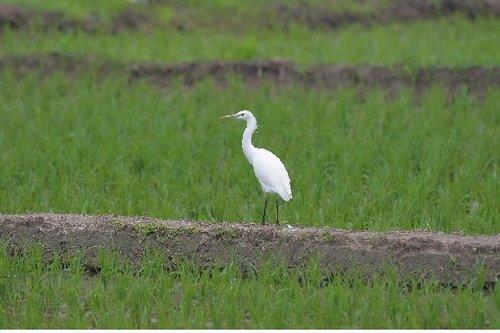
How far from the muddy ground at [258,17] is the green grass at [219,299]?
26.8ft

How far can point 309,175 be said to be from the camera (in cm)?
808

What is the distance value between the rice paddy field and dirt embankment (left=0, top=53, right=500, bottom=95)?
0.08 ft

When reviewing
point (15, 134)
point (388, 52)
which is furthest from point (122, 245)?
point (388, 52)

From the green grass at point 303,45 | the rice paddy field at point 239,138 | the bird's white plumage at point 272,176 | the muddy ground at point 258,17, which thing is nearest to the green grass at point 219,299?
the rice paddy field at point 239,138

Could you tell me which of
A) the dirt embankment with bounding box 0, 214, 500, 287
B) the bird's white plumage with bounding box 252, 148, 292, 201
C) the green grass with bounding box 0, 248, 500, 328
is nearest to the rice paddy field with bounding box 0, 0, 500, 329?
the green grass with bounding box 0, 248, 500, 328

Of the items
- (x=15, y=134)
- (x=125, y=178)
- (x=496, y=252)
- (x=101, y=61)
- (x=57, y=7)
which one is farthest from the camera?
(x=57, y=7)

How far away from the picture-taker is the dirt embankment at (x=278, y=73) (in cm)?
1129

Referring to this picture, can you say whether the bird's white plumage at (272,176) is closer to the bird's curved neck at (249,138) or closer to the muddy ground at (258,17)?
the bird's curved neck at (249,138)

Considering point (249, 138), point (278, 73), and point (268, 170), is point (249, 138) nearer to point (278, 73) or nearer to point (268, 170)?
point (268, 170)

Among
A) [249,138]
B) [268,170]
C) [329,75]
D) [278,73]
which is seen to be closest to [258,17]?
[278,73]

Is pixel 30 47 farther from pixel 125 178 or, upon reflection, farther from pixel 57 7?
pixel 125 178

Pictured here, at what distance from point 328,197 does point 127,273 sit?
6.67 feet

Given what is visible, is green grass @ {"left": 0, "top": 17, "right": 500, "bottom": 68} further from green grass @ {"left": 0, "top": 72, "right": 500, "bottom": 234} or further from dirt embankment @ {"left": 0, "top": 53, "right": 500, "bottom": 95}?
green grass @ {"left": 0, "top": 72, "right": 500, "bottom": 234}

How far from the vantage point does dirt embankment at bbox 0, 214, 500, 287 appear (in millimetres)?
6086
